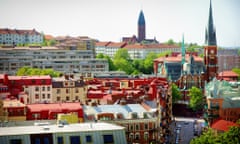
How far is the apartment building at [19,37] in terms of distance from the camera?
7700 centimetres

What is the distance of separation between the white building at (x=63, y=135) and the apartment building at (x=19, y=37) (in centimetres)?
5785

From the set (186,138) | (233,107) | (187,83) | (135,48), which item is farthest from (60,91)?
(135,48)

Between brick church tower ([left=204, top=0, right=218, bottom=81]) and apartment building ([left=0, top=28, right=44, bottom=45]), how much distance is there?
104 ft

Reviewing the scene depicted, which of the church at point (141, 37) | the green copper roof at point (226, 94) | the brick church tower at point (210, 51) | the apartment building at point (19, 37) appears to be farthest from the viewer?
the church at point (141, 37)

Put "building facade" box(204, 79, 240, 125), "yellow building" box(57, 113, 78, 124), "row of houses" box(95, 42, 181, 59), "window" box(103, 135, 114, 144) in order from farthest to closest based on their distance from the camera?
"row of houses" box(95, 42, 181, 59) → "building facade" box(204, 79, 240, 125) → "yellow building" box(57, 113, 78, 124) → "window" box(103, 135, 114, 144)

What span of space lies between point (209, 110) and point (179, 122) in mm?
7610

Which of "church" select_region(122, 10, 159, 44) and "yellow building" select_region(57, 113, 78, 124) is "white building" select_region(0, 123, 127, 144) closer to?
"yellow building" select_region(57, 113, 78, 124)

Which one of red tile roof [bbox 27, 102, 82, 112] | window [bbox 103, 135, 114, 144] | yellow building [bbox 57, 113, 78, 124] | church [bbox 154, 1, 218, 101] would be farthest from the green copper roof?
window [bbox 103, 135, 114, 144]

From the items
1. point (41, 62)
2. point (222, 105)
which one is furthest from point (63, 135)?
point (41, 62)

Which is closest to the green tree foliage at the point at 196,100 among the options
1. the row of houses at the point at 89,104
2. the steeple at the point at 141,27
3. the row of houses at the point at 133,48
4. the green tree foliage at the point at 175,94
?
the green tree foliage at the point at 175,94

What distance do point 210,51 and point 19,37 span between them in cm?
3618

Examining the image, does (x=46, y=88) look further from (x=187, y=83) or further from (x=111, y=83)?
(x=187, y=83)

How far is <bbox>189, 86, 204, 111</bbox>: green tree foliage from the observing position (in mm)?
48000

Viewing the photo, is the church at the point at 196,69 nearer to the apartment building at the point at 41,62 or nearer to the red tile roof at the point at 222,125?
the apartment building at the point at 41,62
